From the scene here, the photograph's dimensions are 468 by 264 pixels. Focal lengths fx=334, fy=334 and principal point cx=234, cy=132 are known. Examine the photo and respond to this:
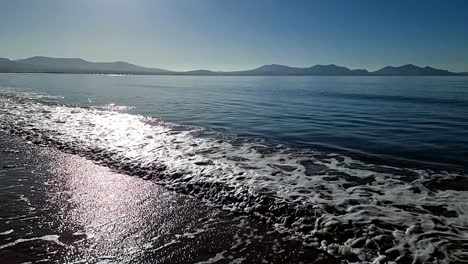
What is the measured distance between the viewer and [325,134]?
18.8 metres

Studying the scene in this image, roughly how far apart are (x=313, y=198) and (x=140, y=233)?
446cm

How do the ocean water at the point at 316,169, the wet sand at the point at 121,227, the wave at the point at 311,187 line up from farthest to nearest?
the ocean water at the point at 316,169, the wave at the point at 311,187, the wet sand at the point at 121,227

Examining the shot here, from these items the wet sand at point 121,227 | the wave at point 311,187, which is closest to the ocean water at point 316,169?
the wave at point 311,187

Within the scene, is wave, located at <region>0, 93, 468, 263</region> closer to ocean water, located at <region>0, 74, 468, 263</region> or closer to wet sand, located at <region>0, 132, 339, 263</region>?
ocean water, located at <region>0, 74, 468, 263</region>

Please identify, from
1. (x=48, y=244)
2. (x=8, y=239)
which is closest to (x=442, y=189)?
(x=48, y=244)

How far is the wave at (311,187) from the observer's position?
21.3 feet

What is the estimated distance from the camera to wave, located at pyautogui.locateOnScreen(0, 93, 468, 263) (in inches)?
255

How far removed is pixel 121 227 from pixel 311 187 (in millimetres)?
5343

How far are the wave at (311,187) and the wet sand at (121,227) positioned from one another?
0.63 meters

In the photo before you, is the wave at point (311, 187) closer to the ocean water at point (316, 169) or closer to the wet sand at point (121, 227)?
the ocean water at point (316, 169)

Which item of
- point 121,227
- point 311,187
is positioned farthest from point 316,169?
point 121,227

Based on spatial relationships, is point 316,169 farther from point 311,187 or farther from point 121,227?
point 121,227

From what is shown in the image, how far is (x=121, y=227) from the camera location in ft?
22.0

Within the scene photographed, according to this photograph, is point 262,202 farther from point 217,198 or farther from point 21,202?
point 21,202
